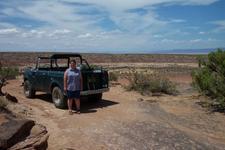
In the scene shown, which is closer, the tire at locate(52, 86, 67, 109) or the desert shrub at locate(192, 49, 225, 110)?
the tire at locate(52, 86, 67, 109)

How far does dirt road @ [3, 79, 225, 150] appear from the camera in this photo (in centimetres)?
798

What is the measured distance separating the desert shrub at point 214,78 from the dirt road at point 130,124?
2.51 feet

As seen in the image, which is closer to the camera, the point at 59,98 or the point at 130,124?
the point at 130,124

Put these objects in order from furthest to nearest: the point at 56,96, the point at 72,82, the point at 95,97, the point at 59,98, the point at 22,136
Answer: the point at 95,97
the point at 56,96
the point at 59,98
the point at 72,82
the point at 22,136

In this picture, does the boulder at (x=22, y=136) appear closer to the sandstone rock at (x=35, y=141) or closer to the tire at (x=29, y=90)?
the sandstone rock at (x=35, y=141)

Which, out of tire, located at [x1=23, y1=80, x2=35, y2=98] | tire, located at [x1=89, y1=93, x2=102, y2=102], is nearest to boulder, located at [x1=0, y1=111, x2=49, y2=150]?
tire, located at [x1=89, y1=93, x2=102, y2=102]

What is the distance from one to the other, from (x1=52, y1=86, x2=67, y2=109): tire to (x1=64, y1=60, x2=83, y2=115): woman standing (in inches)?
22.9

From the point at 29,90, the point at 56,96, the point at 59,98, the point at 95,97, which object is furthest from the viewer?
the point at 29,90

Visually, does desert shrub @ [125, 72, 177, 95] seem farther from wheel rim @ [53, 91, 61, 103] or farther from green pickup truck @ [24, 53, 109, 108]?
wheel rim @ [53, 91, 61, 103]

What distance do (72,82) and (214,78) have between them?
Answer: 5357 mm

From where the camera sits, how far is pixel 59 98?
11859mm

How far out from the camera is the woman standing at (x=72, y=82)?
10.9 metres

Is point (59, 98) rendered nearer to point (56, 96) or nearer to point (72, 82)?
point (56, 96)

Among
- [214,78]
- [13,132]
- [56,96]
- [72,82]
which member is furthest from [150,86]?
[13,132]
